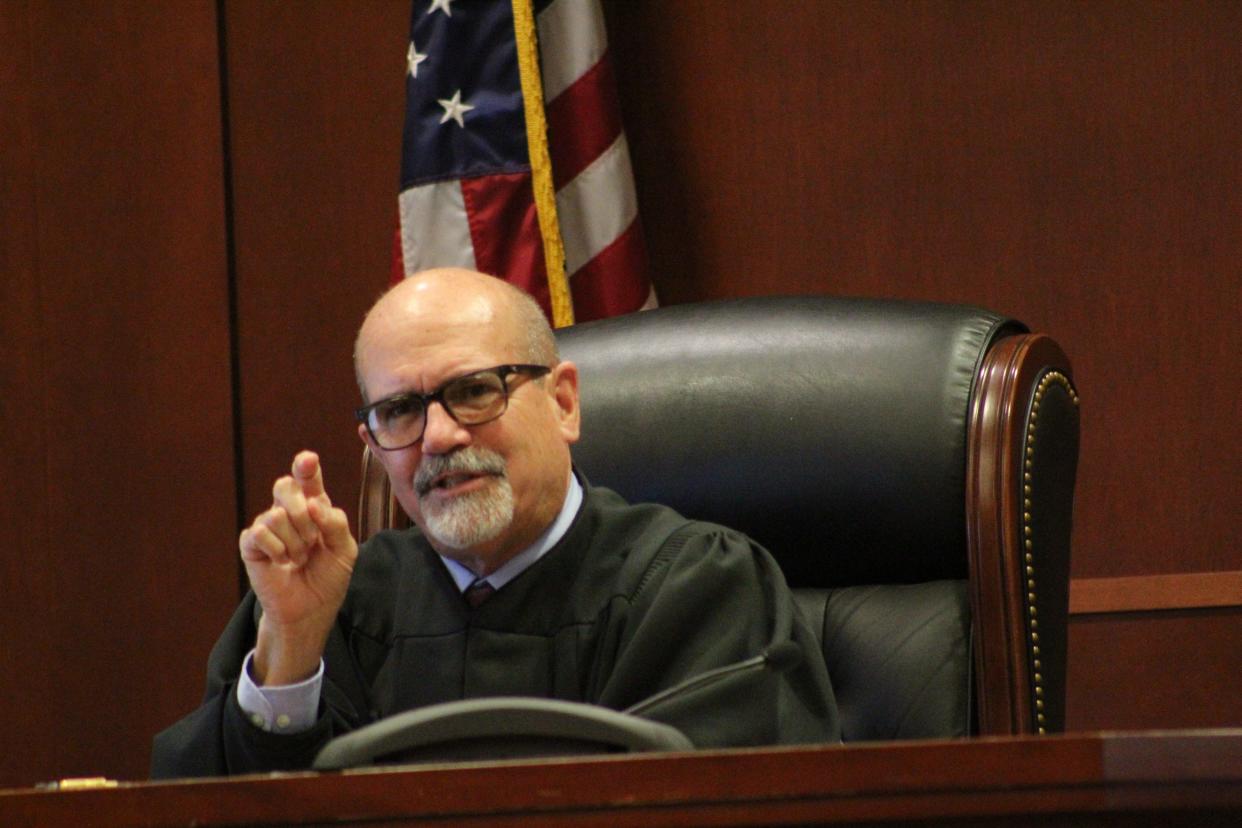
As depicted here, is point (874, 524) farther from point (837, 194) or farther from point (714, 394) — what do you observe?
point (837, 194)

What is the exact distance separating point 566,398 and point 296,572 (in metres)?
0.49

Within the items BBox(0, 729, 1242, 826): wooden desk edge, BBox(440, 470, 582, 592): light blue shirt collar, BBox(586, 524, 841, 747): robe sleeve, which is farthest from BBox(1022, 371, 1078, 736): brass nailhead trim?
BBox(0, 729, 1242, 826): wooden desk edge

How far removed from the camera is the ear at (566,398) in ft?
6.72

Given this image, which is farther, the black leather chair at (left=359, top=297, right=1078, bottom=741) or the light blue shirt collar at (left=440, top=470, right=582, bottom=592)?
the light blue shirt collar at (left=440, top=470, right=582, bottom=592)

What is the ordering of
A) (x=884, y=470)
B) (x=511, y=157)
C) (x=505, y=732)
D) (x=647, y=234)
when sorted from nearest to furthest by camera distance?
(x=505, y=732) < (x=884, y=470) < (x=511, y=157) < (x=647, y=234)

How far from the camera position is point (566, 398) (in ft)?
6.78

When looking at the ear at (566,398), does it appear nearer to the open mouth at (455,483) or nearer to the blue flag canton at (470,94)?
the open mouth at (455,483)

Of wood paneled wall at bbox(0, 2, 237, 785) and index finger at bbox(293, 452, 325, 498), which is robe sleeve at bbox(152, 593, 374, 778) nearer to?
index finger at bbox(293, 452, 325, 498)

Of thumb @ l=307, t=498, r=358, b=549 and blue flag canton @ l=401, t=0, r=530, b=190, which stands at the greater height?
blue flag canton @ l=401, t=0, r=530, b=190

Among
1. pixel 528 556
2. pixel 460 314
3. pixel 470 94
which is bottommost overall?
pixel 528 556

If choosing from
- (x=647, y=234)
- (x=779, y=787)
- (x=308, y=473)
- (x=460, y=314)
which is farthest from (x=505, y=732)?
(x=647, y=234)

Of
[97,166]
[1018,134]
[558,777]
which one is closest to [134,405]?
[97,166]

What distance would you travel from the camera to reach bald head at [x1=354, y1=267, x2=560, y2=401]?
2006mm

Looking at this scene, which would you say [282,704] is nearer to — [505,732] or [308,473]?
[308,473]
